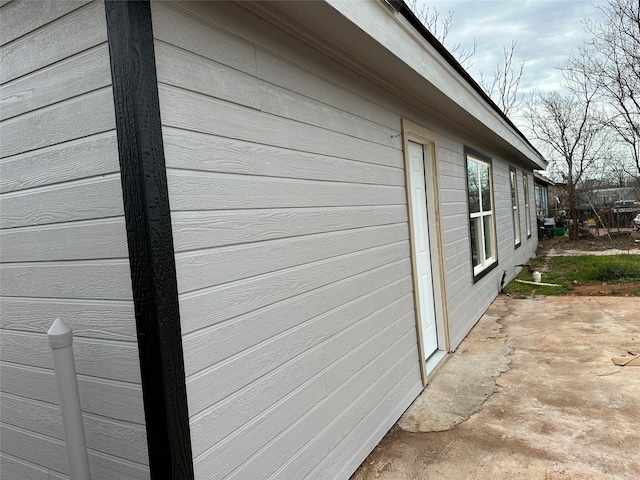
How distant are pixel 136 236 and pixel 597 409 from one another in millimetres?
3311

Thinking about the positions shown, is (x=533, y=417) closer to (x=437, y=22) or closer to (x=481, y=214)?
(x=481, y=214)

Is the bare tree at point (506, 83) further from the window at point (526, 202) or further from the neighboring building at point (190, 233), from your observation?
the neighboring building at point (190, 233)

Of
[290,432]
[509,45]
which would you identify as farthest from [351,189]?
[509,45]

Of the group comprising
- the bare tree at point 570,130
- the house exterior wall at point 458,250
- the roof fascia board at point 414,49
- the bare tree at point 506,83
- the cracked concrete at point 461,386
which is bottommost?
the cracked concrete at point 461,386

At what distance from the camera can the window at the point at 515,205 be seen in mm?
9159

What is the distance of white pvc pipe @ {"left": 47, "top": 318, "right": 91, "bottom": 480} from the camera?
129cm

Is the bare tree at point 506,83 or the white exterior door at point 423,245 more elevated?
the bare tree at point 506,83

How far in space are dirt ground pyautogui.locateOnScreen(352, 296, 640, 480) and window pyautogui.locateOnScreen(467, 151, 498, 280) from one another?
4.36ft

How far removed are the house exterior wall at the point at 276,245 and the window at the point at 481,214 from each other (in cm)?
294

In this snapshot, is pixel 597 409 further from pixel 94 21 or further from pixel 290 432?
pixel 94 21

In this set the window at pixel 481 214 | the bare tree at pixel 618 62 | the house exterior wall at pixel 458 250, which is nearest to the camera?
the house exterior wall at pixel 458 250

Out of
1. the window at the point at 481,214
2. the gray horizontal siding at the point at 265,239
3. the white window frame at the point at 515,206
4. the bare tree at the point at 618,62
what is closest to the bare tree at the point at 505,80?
the bare tree at the point at 618,62

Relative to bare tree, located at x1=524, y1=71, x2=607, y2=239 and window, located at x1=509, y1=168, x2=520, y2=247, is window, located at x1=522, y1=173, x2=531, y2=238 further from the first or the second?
bare tree, located at x1=524, y1=71, x2=607, y2=239

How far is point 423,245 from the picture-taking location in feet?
13.3
